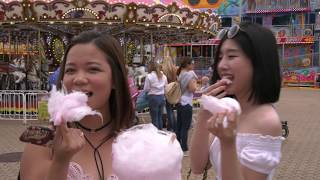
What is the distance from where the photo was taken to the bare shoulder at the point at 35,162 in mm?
1891

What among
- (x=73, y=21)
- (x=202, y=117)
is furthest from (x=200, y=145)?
(x=73, y=21)

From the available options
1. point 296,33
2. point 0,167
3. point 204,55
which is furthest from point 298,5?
point 0,167

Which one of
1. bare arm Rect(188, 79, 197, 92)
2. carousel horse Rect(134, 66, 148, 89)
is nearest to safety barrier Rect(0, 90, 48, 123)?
carousel horse Rect(134, 66, 148, 89)

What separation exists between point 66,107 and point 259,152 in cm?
96

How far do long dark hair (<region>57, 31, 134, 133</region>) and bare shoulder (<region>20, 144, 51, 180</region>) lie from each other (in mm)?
282

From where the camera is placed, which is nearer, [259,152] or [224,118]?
[224,118]

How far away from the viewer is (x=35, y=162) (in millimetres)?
1907

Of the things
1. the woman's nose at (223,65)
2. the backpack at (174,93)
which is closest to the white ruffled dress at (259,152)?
the woman's nose at (223,65)

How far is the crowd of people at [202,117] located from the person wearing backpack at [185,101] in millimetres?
6369

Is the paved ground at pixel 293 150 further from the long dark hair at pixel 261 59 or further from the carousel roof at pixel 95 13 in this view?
the long dark hair at pixel 261 59

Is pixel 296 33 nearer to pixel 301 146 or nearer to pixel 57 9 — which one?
pixel 57 9

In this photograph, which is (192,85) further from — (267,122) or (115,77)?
(115,77)

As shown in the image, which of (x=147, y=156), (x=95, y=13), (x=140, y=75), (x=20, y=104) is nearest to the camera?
(x=147, y=156)

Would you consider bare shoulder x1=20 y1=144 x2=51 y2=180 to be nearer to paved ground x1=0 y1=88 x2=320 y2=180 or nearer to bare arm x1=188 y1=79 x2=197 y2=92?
paved ground x1=0 y1=88 x2=320 y2=180
